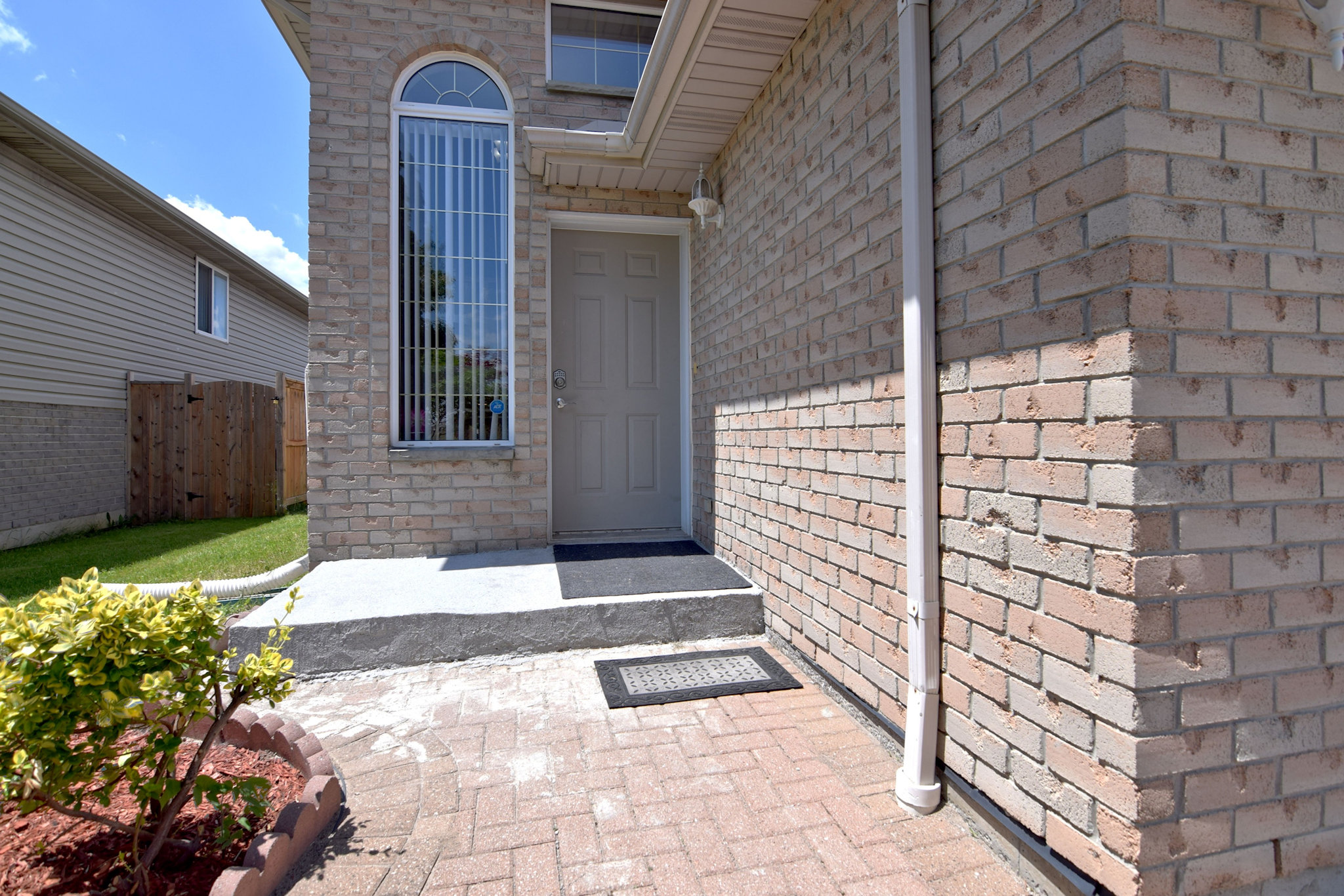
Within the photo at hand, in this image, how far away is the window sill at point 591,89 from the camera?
185 inches

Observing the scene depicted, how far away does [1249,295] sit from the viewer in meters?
1.45

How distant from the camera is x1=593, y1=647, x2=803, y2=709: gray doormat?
283cm

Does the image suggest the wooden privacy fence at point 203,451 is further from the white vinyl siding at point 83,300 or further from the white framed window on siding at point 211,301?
the white framed window on siding at point 211,301

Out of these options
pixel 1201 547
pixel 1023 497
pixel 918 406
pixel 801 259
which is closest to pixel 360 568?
pixel 801 259

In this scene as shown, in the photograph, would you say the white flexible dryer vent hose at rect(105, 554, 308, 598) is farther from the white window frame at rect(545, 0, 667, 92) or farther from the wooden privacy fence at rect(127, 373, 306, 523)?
the wooden privacy fence at rect(127, 373, 306, 523)

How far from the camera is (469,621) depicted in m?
3.24

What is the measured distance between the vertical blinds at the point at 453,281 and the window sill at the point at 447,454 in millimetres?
126

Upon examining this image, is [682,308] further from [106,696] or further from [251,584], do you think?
[106,696]

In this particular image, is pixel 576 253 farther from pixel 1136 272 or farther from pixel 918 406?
pixel 1136 272

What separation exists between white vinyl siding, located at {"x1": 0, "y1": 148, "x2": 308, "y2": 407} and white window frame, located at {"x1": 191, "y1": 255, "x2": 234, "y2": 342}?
0.04m

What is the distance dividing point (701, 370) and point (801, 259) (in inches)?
66.1

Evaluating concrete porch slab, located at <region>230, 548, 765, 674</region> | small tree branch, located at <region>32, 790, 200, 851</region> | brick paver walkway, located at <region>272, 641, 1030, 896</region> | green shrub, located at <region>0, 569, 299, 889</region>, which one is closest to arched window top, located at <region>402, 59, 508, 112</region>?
concrete porch slab, located at <region>230, 548, 765, 674</region>

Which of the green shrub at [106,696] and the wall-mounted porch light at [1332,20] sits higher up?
the wall-mounted porch light at [1332,20]

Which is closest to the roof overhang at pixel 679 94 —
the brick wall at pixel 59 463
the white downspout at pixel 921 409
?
the white downspout at pixel 921 409
